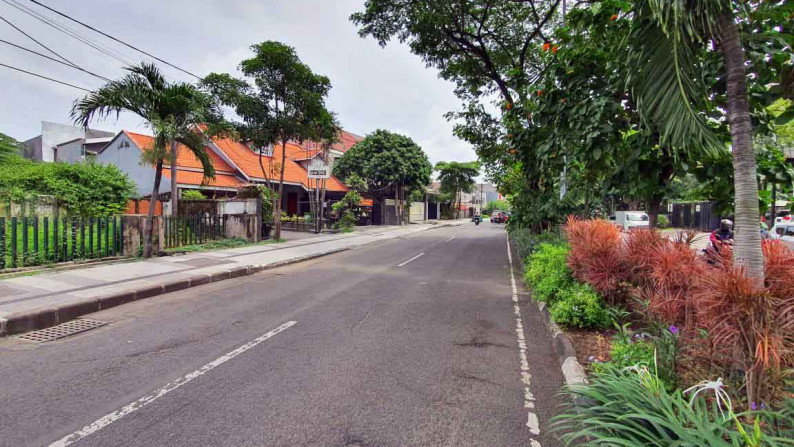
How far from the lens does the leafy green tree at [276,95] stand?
15.4 meters

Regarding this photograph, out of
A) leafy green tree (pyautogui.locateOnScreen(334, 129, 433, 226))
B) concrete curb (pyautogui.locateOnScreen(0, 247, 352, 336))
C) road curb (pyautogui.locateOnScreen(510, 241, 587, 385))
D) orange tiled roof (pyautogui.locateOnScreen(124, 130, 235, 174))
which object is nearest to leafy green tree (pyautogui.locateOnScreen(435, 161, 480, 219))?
leafy green tree (pyautogui.locateOnScreen(334, 129, 433, 226))

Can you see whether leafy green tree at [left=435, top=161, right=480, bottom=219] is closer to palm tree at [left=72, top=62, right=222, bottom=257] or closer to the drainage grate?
palm tree at [left=72, top=62, right=222, bottom=257]

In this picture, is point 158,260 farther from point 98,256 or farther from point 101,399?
point 101,399

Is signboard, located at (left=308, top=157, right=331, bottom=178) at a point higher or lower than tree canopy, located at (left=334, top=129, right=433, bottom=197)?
lower

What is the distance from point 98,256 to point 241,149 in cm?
1885

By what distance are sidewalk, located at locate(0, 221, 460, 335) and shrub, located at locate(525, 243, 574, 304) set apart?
23.1 feet

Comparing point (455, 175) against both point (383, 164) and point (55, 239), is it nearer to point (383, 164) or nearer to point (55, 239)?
point (383, 164)

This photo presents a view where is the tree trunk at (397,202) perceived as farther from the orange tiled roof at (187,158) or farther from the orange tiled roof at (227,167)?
the orange tiled roof at (187,158)

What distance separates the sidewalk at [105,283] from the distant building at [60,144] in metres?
23.0

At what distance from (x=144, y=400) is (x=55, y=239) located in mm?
8344

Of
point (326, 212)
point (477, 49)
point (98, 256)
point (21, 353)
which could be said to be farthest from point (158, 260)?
point (326, 212)

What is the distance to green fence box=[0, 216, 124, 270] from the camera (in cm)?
841

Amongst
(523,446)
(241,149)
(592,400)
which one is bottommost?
(523,446)

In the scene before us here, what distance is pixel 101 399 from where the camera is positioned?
338cm
